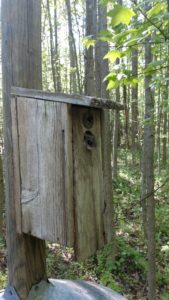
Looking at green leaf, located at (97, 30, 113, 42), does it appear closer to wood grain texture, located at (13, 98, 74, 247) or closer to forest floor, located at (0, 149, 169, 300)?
wood grain texture, located at (13, 98, 74, 247)

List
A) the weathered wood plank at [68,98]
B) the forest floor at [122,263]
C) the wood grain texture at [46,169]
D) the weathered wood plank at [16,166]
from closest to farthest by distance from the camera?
the weathered wood plank at [68,98] → the wood grain texture at [46,169] → the weathered wood plank at [16,166] → the forest floor at [122,263]

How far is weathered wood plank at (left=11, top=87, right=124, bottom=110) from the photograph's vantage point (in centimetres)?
119

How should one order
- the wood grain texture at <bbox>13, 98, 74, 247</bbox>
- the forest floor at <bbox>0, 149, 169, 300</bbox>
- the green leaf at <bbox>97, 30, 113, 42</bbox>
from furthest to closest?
the forest floor at <bbox>0, 149, 169, 300</bbox> < the green leaf at <bbox>97, 30, 113, 42</bbox> < the wood grain texture at <bbox>13, 98, 74, 247</bbox>

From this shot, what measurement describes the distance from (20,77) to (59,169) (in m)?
0.49

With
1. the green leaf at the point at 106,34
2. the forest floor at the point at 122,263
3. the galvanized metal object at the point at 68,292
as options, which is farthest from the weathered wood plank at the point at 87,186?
the forest floor at the point at 122,263

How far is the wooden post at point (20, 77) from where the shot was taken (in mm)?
1457

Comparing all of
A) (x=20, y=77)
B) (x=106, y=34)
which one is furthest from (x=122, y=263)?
(x=20, y=77)

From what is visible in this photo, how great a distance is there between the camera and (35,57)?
1504mm

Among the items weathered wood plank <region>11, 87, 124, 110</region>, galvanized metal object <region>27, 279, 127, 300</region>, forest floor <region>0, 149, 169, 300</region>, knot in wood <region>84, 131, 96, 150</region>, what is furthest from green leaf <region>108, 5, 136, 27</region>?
forest floor <region>0, 149, 169, 300</region>

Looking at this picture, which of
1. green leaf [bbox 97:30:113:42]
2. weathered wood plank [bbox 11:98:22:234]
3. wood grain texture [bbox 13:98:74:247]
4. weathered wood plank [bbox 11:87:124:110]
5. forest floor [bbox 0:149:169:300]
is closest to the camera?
weathered wood plank [bbox 11:87:124:110]

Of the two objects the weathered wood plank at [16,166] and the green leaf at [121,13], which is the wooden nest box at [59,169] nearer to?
the weathered wood plank at [16,166]

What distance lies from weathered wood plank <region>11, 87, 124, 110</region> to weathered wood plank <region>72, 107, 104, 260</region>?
76mm

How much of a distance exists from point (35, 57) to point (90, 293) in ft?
3.87

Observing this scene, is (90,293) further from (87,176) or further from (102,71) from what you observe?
(102,71)
